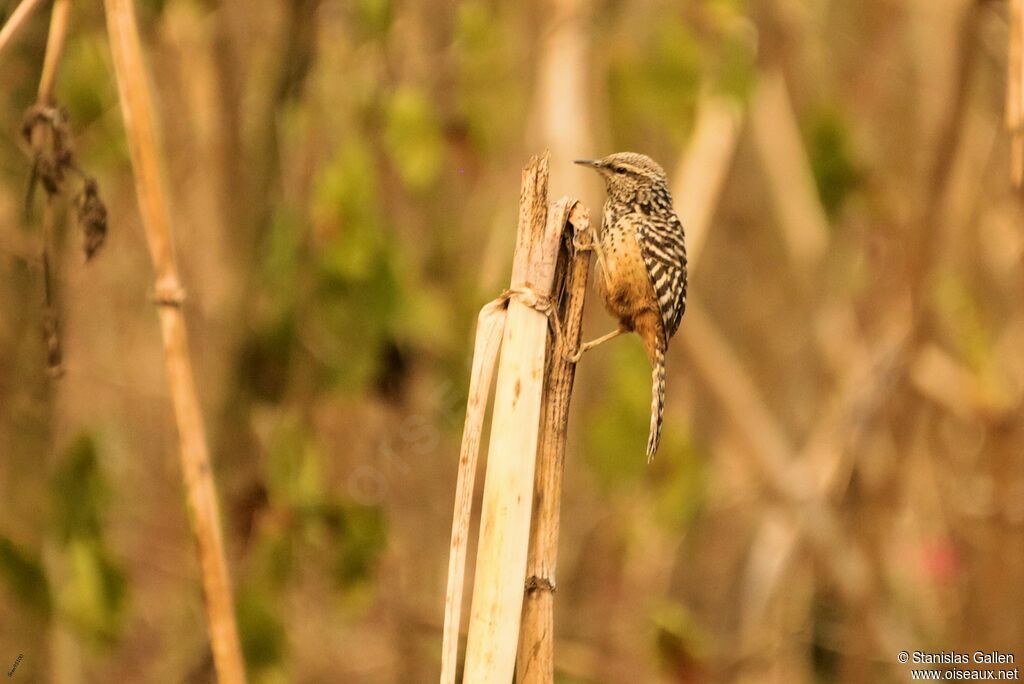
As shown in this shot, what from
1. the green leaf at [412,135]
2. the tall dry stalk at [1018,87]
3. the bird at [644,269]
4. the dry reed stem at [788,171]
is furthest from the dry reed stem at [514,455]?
the dry reed stem at [788,171]

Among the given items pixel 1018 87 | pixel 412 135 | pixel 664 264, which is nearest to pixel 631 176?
pixel 664 264

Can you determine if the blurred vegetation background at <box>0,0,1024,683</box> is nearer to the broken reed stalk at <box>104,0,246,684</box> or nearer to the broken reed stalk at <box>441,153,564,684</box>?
the broken reed stalk at <box>104,0,246,684</box>

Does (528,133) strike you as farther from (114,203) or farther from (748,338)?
(748,338)

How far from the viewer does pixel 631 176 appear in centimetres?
318

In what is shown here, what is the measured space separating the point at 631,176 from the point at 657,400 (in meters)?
0.67

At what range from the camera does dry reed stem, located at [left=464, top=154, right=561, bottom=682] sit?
69.6 inches

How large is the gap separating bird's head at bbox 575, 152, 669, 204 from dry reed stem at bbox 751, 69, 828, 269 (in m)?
1.44

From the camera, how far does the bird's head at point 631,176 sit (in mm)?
3156

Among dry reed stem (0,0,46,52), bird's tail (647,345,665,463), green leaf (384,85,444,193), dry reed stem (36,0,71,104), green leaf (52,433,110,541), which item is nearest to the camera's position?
dry reed stem (0,0,46,52)

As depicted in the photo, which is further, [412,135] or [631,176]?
[631,176]

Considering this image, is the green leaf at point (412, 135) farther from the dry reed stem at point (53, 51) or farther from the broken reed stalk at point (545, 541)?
the broken reed stalk at point (545, 541)

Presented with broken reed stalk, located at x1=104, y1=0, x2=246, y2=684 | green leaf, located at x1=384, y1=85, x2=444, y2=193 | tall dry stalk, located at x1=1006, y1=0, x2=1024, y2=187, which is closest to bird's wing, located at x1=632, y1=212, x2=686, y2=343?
green leaf, located at x1=384, y1=85, x2=444, y2=193

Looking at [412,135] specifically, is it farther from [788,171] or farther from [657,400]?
[788,171]

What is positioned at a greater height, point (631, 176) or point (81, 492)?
point (631, 176)
